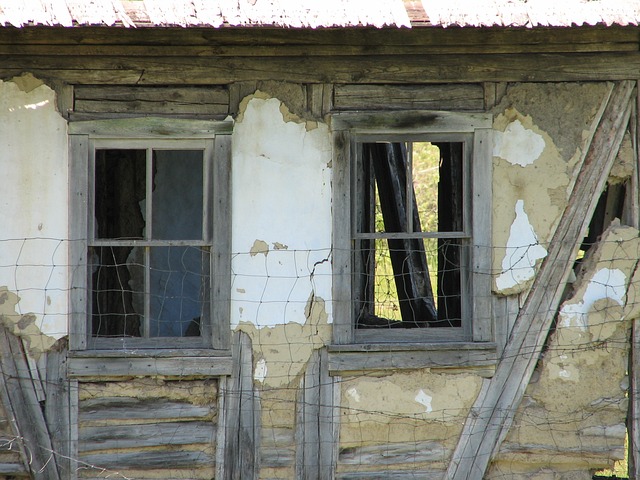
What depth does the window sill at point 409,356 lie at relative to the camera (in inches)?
216

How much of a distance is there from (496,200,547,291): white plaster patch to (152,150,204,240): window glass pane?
133 inches

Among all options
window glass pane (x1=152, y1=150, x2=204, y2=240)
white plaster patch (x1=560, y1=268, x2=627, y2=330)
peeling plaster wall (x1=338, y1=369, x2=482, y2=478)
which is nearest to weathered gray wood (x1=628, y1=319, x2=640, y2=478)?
white plaster patch (x1=560, y1=268, x2=627, y2=330)

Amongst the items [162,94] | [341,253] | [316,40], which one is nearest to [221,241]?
[341,253]

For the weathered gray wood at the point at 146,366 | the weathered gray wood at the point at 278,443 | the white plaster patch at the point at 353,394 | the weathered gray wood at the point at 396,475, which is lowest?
the weathered gray wood at the point at 396,475

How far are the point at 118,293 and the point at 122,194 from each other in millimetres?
840

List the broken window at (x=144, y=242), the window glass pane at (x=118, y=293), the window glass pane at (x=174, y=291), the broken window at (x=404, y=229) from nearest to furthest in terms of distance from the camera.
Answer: the broken window at (x=144, y=242), the window glass pane at (x=118, y=293), the broken window at (x=404, y=229), the window glass pane at (x=174, y=291)

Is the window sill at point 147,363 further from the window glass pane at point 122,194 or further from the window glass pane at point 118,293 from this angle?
the window glass pane at point 122,194

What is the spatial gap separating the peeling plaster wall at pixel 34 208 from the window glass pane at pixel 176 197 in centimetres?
251

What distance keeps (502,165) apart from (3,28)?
3.26 m

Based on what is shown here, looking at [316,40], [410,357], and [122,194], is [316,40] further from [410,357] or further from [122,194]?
[122,194]

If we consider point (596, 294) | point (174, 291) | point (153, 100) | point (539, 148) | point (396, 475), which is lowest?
point (396, 475)

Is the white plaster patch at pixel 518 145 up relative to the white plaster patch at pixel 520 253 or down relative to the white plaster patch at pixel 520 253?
up

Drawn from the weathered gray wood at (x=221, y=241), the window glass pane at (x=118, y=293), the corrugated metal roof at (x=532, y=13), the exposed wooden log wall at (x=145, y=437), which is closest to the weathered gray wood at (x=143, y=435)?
Result: the exposed wooden log wall at (x=145, y=437)

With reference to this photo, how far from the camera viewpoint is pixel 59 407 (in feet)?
17.9
